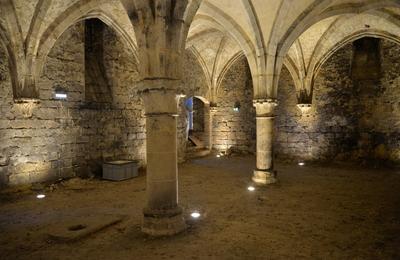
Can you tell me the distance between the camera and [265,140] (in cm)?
654

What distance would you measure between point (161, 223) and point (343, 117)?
330 inches

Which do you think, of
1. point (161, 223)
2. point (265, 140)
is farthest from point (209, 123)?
point (161, 223)

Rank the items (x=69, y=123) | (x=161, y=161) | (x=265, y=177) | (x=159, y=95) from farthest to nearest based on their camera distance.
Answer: (x=69, y=123) < (x=265, y=177) < (x=161, y=161) < (x=159, y=95)

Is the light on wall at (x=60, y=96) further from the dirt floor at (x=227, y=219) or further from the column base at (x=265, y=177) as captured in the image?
the column base at (x=265, y=177)

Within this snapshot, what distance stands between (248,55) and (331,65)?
479 centimetres

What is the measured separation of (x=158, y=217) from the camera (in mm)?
3615

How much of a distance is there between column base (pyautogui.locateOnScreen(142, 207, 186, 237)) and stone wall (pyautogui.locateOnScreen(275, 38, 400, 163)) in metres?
7.96

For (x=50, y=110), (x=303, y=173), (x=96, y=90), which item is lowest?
(x=303, y=173)

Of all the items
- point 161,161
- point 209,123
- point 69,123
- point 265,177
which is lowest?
point 265,177

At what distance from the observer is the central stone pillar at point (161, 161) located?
3.55 m

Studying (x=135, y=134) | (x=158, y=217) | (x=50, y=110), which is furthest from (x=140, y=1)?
(x=135, y=134)

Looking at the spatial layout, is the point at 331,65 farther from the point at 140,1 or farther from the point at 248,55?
the point at 140,1

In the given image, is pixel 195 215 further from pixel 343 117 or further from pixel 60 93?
pixel 343 117

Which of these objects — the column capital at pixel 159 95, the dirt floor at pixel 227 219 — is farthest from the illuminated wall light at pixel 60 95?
the column capital at pixel 159 95
